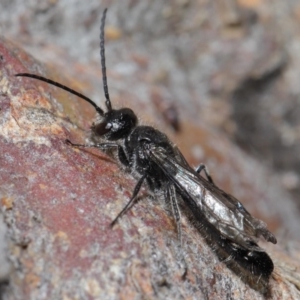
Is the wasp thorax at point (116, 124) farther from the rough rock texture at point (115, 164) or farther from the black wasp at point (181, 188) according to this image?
the rough rock texture at point (115, 164)

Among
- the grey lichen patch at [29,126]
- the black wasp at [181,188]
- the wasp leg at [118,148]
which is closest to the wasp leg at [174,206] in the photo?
the black wasp at [181,188]

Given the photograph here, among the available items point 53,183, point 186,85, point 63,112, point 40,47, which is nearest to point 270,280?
point 53,183

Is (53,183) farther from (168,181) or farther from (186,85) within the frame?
(186,85)

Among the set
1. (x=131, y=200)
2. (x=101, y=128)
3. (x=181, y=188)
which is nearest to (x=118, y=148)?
(x=101, y=128)

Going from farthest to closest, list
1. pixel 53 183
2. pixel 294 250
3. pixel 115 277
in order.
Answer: pixel 294 250
pixel 53 183
pixel 115 277

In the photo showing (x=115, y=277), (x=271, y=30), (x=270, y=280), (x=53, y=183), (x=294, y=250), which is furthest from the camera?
(x=271, y=30)

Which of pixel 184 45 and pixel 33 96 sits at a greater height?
pixel 184 45

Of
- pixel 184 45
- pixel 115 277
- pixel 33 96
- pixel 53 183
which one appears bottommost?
pixel 115 277
